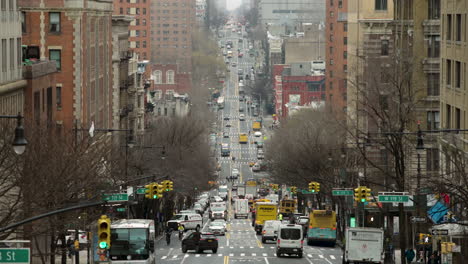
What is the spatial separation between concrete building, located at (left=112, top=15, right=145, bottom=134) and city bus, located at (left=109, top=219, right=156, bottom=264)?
212 feet

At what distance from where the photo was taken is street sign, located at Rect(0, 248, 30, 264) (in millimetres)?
32156

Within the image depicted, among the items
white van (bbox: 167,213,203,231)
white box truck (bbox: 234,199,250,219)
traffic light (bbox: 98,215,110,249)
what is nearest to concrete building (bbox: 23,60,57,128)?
traffic light (bbox: 98,215,110,249)

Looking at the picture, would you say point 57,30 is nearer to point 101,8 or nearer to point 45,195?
point 101,8

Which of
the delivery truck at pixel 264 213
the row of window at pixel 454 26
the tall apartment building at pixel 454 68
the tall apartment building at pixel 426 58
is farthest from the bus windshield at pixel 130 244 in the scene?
the delivery truck at pixel 264 213

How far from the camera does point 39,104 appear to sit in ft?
237

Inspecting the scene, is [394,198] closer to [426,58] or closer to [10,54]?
[10,54]

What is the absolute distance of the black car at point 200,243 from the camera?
258 ft

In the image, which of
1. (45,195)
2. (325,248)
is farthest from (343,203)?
(45,195)

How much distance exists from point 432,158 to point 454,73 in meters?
14.9

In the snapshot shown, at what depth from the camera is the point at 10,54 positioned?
6438 cm

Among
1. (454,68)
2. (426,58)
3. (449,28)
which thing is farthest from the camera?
(426,58)

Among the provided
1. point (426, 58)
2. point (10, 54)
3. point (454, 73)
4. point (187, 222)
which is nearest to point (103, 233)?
point (10, 54)

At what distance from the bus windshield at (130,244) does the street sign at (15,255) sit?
2477cm

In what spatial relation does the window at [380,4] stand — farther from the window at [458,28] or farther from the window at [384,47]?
the window at [458,28]
